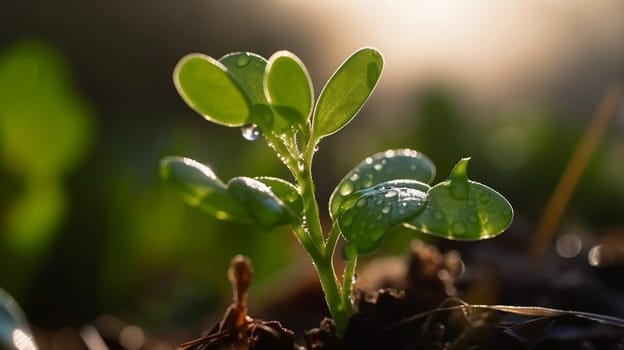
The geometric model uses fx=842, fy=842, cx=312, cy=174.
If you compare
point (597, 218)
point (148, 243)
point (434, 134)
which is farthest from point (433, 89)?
point (148, 243)

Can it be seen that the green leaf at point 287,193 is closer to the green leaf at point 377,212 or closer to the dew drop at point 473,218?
the green leaf at point 377,212

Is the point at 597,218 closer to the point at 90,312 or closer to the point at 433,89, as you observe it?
the point at 433,89

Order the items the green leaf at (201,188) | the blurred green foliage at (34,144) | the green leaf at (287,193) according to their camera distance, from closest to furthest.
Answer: the green leaf at (201,188), the green leaf at (287,193), the blurred green foliage at (34,144)

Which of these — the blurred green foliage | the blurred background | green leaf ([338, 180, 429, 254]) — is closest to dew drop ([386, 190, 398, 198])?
green leaf ([338, 180, 429, 254])

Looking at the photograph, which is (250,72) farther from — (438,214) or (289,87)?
(438,214)

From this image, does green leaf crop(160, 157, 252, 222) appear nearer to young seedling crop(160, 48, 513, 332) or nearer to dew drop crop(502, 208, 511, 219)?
young seedling crop(160, 48, 513, 332)

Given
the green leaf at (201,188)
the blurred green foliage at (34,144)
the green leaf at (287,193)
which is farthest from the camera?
the blurred green foliage at (34,144)

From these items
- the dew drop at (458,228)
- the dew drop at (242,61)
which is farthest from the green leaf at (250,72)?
the dew drop at (458,228)

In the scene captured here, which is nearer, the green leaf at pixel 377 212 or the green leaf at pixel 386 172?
the green leaf at pixel 377 212
